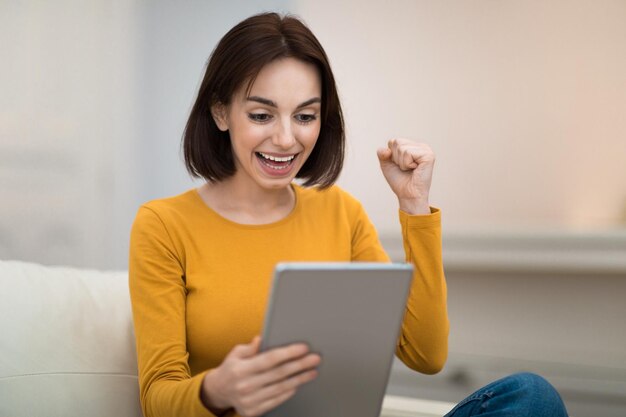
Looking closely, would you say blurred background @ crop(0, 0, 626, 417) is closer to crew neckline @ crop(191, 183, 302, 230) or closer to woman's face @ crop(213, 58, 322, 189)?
crew neckline @ crop(191, 183, 302, 230)

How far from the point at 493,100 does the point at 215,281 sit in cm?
142

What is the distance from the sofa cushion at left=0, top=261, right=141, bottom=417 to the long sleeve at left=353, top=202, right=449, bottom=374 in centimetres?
50

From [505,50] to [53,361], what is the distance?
5.45 feet

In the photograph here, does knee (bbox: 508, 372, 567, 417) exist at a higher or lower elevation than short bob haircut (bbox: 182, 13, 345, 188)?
lower

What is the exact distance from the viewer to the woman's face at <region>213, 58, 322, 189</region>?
1208mm

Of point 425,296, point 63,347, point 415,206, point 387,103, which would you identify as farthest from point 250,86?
point 387,103

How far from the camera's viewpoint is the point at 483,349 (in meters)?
2.48

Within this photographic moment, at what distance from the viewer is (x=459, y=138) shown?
2.41m

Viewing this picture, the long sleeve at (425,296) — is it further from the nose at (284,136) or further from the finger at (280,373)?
the finger at (280,373)

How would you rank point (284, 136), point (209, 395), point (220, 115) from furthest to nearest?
1. point (220, 115)
2. point (284, 136)
3. point (209, 395)

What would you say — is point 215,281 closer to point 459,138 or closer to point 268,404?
point 268,404

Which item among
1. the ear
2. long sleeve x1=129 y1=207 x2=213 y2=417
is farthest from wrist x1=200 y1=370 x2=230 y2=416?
the ear

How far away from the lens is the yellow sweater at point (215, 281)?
1170mm

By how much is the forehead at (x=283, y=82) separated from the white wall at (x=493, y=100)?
1208mm
